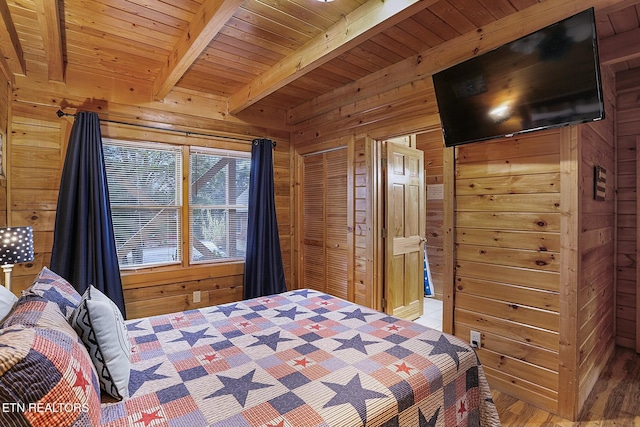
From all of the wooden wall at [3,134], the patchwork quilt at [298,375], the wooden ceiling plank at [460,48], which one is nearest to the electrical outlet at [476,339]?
the patchwork quilt at [298,375]

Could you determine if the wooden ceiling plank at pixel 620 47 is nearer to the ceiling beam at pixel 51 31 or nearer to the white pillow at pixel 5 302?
the ceiling beam at pixel 51 31

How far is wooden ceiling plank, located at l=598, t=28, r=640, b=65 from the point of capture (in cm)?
207

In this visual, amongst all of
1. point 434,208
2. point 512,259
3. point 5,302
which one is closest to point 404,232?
point 512,259

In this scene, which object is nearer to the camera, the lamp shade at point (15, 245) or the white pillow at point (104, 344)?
the white pillow at point (104, 344)

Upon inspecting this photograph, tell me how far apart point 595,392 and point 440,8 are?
2.88m

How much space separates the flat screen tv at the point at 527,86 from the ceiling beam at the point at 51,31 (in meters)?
2.39

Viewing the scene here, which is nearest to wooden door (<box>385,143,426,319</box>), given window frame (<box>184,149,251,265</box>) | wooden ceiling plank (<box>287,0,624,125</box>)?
wooden ceiling plank (<box>287,0,624,125</box>)

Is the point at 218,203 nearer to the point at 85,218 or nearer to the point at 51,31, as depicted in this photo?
the point at 85,218

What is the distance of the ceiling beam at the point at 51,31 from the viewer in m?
1.70

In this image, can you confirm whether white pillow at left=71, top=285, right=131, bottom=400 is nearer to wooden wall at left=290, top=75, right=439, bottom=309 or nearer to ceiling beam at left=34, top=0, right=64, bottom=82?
ceiling beam at left=34, top=0, right=64, bottom=82

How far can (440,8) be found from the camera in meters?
2.05

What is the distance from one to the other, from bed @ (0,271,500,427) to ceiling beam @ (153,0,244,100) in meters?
1.63

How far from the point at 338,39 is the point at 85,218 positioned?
2483 mm

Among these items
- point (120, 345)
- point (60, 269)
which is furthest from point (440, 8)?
point (60, 269)
